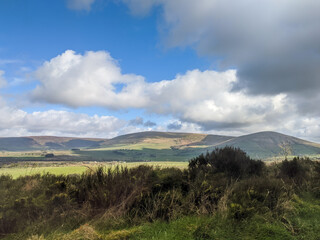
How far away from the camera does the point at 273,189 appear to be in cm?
803

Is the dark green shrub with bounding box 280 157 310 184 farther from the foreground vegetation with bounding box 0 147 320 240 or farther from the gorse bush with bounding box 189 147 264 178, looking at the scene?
the foreground vegetation with bounding box 0 147 320 240

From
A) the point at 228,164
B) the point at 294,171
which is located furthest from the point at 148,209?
the point at 294,171

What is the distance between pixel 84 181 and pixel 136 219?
2762 mm

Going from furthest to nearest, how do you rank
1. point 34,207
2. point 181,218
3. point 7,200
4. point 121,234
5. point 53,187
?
1. point 53,187
2. point 7,200
3. point 34,207
4. point 181,218
5. point 121,234

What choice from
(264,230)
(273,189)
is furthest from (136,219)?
(273,189)

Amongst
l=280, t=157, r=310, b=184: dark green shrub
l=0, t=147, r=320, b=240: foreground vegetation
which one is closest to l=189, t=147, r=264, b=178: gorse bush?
l=280, t=157, r=310, b=184: dark green shrub

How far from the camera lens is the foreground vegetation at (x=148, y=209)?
5.66 m

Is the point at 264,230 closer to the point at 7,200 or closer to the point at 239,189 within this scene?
the point at 239,189

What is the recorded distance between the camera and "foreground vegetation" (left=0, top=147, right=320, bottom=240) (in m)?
5.66

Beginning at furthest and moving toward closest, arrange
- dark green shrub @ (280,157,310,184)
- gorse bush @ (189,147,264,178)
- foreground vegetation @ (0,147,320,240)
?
dark green shrub @ (280,157,310,184) → gorse bush @ (189,147,264,178) → foreground vegetation @ (0,147,320,240)

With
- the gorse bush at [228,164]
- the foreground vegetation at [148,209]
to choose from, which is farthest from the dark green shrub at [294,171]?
the foreground vegetation at [148,209]

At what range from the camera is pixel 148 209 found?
6.80 m

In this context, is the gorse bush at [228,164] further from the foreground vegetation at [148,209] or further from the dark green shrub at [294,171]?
the foreground vegetation at [148,209]

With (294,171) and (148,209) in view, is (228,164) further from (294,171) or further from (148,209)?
(148,209)
